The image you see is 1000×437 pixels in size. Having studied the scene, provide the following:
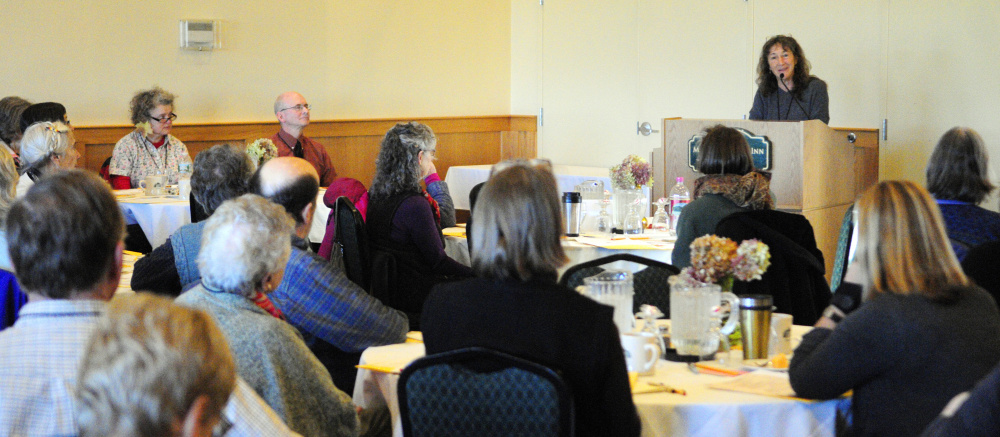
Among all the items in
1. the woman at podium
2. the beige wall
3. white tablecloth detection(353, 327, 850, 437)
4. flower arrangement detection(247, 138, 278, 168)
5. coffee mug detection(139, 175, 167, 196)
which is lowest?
white tablecloth detection(353, 327, 850, 437)

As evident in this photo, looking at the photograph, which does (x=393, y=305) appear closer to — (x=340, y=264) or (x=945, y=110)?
(x=340, y=264)

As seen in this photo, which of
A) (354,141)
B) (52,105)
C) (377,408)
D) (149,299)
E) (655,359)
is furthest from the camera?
(354,141)

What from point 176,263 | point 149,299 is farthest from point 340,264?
point 149,299

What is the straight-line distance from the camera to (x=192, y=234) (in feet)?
11.5

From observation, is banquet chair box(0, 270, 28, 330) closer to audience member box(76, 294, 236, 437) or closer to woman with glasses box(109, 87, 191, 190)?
audience member box(76, 294, 236, 437)

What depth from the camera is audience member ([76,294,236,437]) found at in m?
1.10

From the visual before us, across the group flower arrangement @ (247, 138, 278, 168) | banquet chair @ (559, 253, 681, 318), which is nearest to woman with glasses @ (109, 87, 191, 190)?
flower arrangement @ (247, 138, 278, 168)

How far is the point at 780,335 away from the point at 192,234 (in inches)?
84.1

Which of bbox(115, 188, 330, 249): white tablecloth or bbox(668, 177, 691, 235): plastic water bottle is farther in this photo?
bbox(115, 188, 330, 249): white tablecloth

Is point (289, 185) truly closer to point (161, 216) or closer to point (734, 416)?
point (734, 416)

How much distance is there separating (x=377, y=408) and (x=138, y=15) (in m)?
5.90

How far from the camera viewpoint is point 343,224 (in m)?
3.95

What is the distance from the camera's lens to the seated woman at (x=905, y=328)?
1931 mm

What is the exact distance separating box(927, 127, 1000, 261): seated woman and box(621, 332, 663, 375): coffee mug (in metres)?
1.57
